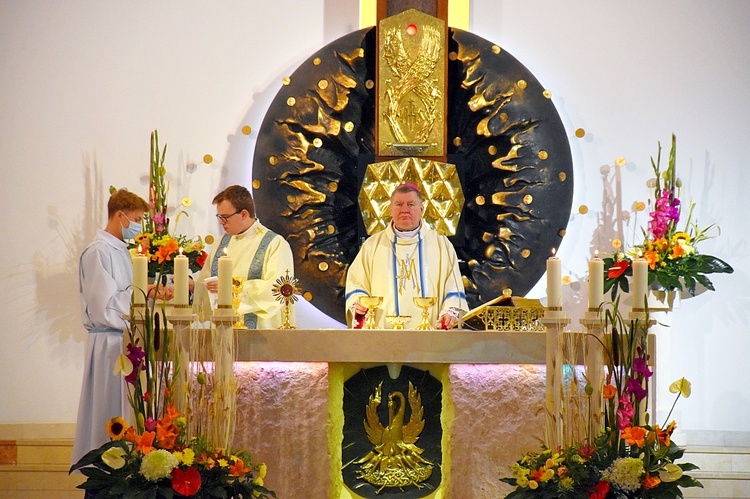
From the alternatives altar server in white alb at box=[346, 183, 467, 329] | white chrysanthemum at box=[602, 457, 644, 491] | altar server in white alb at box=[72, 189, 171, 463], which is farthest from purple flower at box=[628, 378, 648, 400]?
altar server in white alb at box=[72, 189, 171, 463]

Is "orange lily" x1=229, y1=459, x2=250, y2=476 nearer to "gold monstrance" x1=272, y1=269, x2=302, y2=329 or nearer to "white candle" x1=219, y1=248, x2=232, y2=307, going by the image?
"white candle" x1=219, y1=248, x2=232, y2=307

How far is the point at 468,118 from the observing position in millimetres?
6980

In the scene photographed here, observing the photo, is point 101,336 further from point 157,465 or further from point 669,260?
point 669,260

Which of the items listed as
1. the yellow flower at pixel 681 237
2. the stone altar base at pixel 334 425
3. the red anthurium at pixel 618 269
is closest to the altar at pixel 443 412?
the stone altar base at pixel 334 425

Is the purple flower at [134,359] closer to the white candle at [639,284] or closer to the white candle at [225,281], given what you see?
the white candle at [225,281]

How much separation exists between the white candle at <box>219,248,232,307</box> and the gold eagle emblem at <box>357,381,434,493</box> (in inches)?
37.1

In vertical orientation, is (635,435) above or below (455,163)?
below

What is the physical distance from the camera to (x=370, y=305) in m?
5.37

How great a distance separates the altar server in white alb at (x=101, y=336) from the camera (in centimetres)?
584

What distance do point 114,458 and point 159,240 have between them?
2355mm

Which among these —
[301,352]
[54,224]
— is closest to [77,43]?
[54,224]

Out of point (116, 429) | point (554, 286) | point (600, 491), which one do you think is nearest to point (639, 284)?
point (554, 286)

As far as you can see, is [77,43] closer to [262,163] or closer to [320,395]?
[262,163]

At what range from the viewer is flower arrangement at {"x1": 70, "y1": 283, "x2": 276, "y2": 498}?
12.8 feet
